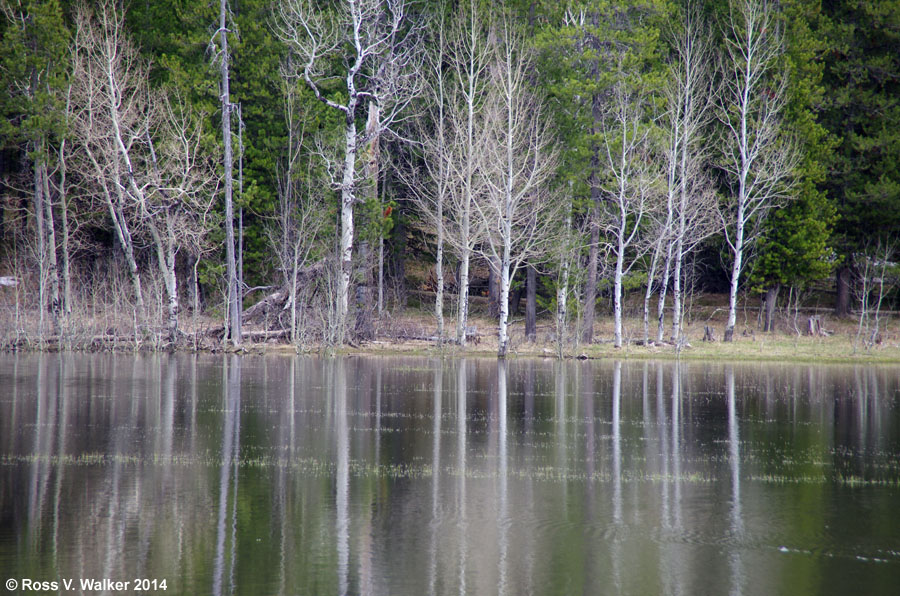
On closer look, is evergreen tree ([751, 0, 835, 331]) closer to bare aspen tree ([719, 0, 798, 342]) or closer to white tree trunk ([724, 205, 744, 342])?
bare aspen tree ([719, 0, 798, 342])

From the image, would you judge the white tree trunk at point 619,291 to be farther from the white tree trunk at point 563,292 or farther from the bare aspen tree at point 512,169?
the bare aspen tree at point 512,169

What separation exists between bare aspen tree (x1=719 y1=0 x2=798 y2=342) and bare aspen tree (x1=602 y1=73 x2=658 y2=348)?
13.8 ft

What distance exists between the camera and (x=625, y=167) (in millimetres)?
39844

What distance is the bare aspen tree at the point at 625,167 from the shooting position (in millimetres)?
38969

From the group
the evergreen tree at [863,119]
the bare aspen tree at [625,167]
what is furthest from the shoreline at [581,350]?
the evergreen tree at [863,119]

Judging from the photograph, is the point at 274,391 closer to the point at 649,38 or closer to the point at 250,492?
the point at 250,492

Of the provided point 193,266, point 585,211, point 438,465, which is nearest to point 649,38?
point 585,211

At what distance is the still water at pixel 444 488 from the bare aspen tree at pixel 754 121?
17314mm

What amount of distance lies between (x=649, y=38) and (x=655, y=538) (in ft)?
104

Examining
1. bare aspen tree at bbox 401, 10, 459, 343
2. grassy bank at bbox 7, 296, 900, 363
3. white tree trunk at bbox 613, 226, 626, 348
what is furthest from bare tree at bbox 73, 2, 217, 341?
white tree trunk at bbox 613, 226, 626, 348

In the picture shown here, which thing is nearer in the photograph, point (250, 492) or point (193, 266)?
point (250, 492)

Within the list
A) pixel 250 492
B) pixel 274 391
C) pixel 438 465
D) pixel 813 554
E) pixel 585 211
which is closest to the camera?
pixel 813 554

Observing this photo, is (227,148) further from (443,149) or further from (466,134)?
(466,134)

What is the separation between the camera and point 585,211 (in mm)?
42219
